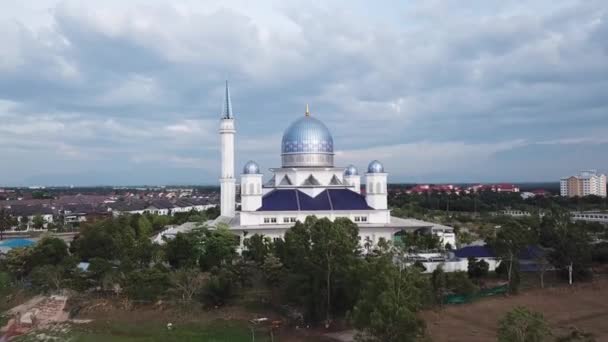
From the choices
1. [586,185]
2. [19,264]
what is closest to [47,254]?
[19,264]

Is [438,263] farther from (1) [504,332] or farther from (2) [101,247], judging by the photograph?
(2) [101,247]

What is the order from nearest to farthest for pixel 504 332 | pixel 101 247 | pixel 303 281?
pixel 504 332
pixel 303 281
pixel 101 247

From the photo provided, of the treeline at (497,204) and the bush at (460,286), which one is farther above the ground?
the treeline at (497,204)

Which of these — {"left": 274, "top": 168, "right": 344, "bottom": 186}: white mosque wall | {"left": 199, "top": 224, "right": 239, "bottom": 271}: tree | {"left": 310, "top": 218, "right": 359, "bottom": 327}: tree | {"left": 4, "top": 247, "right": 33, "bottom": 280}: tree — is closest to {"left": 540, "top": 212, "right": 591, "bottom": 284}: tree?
{"left": 310, "top": 218, "right": 359, "bottom": 327}: tree

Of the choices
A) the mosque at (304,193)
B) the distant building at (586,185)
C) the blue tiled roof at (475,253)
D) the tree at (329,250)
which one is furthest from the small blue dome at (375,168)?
the distant building at (586,185)

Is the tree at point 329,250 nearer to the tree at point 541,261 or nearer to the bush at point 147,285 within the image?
the bush at point 147,285

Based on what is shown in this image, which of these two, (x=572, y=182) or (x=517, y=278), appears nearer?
(x=517, y=278)

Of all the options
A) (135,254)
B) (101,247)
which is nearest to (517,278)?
(135,254)

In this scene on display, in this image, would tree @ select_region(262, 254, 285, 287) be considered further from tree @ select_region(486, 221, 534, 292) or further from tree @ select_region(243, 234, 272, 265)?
tree @ select_region(486, 221, 534, 292)
